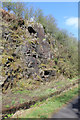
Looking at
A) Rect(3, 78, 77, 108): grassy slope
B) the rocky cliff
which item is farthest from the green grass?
the rocky cliff

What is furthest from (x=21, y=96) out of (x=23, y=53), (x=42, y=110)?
(x=23, y=53)

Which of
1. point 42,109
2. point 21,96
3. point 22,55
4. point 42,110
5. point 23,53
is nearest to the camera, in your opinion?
point 42,110

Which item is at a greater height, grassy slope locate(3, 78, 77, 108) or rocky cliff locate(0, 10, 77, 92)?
rocky cliff locate(0, 10, 77, 92)

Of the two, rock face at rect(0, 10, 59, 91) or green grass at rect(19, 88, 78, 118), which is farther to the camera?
rock face at rect(0, 10, 59, 91)

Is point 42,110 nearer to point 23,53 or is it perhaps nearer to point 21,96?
point 21,96

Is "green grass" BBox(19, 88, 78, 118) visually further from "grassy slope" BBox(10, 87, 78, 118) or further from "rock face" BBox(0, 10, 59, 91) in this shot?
"rock face" BBox(0, 10, 59, 91)

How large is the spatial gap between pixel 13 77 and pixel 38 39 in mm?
5144

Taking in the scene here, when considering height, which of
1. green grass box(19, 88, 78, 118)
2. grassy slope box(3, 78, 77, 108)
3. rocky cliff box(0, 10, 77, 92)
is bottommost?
grassy slope box(3, 78, 77, 108)

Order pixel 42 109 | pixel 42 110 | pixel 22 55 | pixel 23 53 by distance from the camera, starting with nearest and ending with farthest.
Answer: pixel 42 110
pixel 42 109
pixel 22 55
pixel 23 53

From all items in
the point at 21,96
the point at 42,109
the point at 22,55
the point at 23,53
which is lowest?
the point at 21,96

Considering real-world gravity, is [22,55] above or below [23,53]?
below

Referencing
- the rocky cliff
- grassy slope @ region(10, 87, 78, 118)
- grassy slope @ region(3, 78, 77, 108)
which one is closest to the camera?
grassy slope @ region(10, 87, 78, 118)

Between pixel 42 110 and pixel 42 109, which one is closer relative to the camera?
pixel 42 110

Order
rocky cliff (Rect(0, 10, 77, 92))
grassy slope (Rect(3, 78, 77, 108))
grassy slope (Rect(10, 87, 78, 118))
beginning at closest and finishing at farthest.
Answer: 1. grassy slope (Rect(10, 87, 78, 118))
2. grassy slope (Rect(3, 78, 77, 108))
3. rocky cliff (Rect(0, 10, 77, 92))
